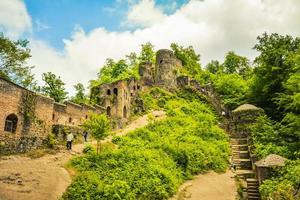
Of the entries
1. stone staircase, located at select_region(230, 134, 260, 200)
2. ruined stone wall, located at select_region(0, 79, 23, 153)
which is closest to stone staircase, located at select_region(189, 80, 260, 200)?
stone staircase, located at select_region(230, 134, 260, 200)

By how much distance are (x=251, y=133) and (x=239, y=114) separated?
405cm

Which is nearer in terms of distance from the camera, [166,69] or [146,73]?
[166,69]

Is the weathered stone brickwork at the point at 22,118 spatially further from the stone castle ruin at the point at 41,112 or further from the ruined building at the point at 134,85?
the ruined building at the point at 134,85

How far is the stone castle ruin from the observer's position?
20.4 meters


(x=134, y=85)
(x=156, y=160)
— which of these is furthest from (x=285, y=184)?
(x=134, y=85)

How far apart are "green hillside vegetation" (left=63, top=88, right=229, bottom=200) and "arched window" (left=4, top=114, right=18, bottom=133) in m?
5.47

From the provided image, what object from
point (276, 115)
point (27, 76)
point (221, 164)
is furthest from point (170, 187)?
point (27, 76)

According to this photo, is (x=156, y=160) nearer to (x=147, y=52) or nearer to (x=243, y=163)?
(x=243, y=163)

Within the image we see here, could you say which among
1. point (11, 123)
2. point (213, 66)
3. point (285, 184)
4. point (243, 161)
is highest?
point (213, 66)

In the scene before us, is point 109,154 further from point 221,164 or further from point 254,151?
point 254,151

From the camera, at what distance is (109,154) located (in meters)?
19.8

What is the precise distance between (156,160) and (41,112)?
999 cm

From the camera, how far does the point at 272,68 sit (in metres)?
29.4

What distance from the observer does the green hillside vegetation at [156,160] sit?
16.0m
